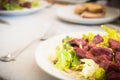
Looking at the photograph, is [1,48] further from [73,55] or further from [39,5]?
[39,5]

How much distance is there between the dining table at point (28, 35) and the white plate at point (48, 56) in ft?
0.07

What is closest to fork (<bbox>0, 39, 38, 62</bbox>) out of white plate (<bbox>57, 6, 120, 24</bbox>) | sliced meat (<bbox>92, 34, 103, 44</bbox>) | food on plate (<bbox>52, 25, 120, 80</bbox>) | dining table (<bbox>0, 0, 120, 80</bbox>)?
dining table (<bbox>0, 0, 120, 80</bbox>)

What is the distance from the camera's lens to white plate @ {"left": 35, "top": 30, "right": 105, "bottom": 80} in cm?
56

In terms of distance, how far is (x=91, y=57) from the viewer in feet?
2.05

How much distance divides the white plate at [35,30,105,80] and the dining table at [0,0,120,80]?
0.02 meters

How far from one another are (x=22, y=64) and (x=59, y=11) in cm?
52

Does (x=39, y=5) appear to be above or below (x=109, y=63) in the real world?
below

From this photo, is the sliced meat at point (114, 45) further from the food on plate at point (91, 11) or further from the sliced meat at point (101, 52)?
the food on plate at point (91, 11)

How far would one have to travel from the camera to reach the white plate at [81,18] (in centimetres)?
102

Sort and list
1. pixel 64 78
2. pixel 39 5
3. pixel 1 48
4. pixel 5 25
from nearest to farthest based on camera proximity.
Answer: pixel 64 78
pixel 1 48
pixel 5 25
pixel 39 5

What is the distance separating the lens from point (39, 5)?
1258 millimetres

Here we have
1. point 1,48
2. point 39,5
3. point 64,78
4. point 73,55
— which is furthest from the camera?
point 39,5

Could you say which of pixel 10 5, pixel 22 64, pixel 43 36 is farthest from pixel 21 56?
pixel 10 5

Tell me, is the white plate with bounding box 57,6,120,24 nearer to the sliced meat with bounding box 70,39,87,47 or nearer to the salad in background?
the salad in background
